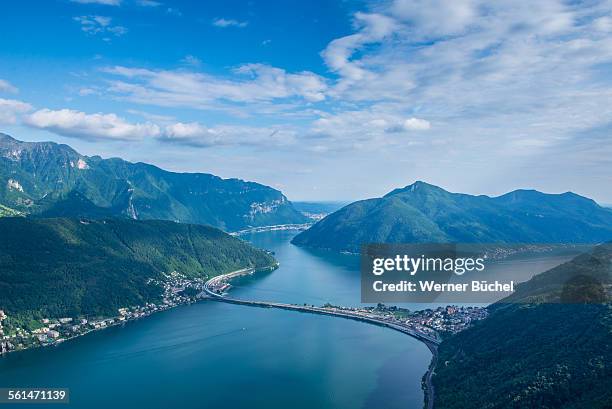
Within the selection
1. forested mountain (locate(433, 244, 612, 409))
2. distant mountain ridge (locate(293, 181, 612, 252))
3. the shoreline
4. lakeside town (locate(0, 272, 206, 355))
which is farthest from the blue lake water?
distant mountain ridge (locate(293, 181, 612, 252))

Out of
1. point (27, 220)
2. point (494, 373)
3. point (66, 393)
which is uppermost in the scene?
point (27, 220)

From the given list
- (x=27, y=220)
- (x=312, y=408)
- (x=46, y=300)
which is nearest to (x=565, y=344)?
(x=312, y=408)

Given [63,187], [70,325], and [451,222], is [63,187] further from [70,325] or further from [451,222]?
[451,222]

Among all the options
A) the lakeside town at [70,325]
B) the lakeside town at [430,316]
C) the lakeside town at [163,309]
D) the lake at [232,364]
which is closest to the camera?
the lake at [232,364]

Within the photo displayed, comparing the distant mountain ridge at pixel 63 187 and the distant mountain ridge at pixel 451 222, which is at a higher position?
the distant mountain ridge at pixel 63 187

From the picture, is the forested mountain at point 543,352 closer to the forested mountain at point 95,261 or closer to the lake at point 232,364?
the lake at point 232,364

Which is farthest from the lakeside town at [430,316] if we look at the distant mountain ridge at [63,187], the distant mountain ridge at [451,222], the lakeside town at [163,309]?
the distant mountain ridge at [63,187]

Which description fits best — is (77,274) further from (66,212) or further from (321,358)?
(66,212)
